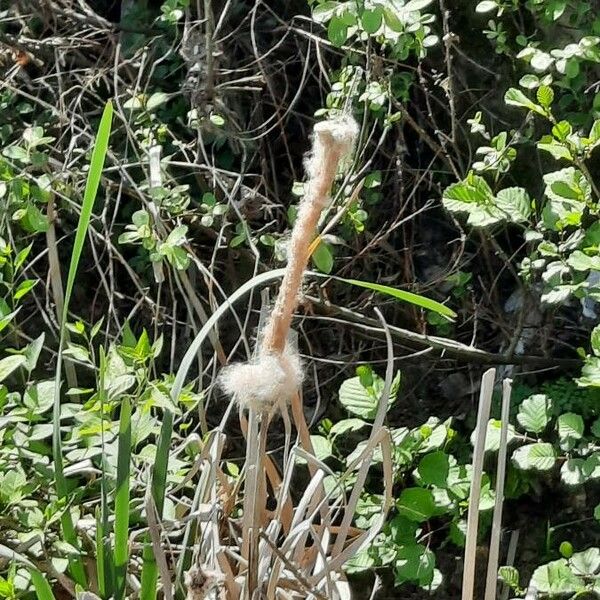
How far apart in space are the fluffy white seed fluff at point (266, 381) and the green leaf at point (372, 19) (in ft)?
1.65

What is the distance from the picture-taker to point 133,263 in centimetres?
180

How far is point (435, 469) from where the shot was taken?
1.39 m

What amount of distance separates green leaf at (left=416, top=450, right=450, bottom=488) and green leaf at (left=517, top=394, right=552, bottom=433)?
0.13 metres

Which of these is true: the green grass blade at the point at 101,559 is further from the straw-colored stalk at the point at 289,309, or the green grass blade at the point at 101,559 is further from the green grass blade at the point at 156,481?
the straw-colored stalk at the point at 289,309

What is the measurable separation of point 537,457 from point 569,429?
0.20 feet

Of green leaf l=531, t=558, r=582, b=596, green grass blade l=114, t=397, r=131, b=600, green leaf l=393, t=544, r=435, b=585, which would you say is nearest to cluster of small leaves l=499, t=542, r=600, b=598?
green leaf l=531, t=558, r=582, b=596

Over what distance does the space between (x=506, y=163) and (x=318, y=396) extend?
1.62 ft

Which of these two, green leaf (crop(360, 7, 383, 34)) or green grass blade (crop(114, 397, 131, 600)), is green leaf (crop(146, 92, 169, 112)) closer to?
green leaf (crop(360, 7, 383, 34))

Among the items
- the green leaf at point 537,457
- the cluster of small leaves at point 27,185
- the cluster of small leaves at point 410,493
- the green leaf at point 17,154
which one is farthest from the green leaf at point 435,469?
the green leaf at point 17,154

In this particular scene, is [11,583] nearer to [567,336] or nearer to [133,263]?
[133,263]

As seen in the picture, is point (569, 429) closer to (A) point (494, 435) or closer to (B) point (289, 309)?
(A) point (494, 435)

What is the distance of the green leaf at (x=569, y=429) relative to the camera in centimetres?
135

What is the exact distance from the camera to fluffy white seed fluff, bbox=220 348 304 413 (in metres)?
0.97

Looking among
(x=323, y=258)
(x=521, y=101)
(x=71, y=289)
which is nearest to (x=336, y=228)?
(x=323, y=258)
